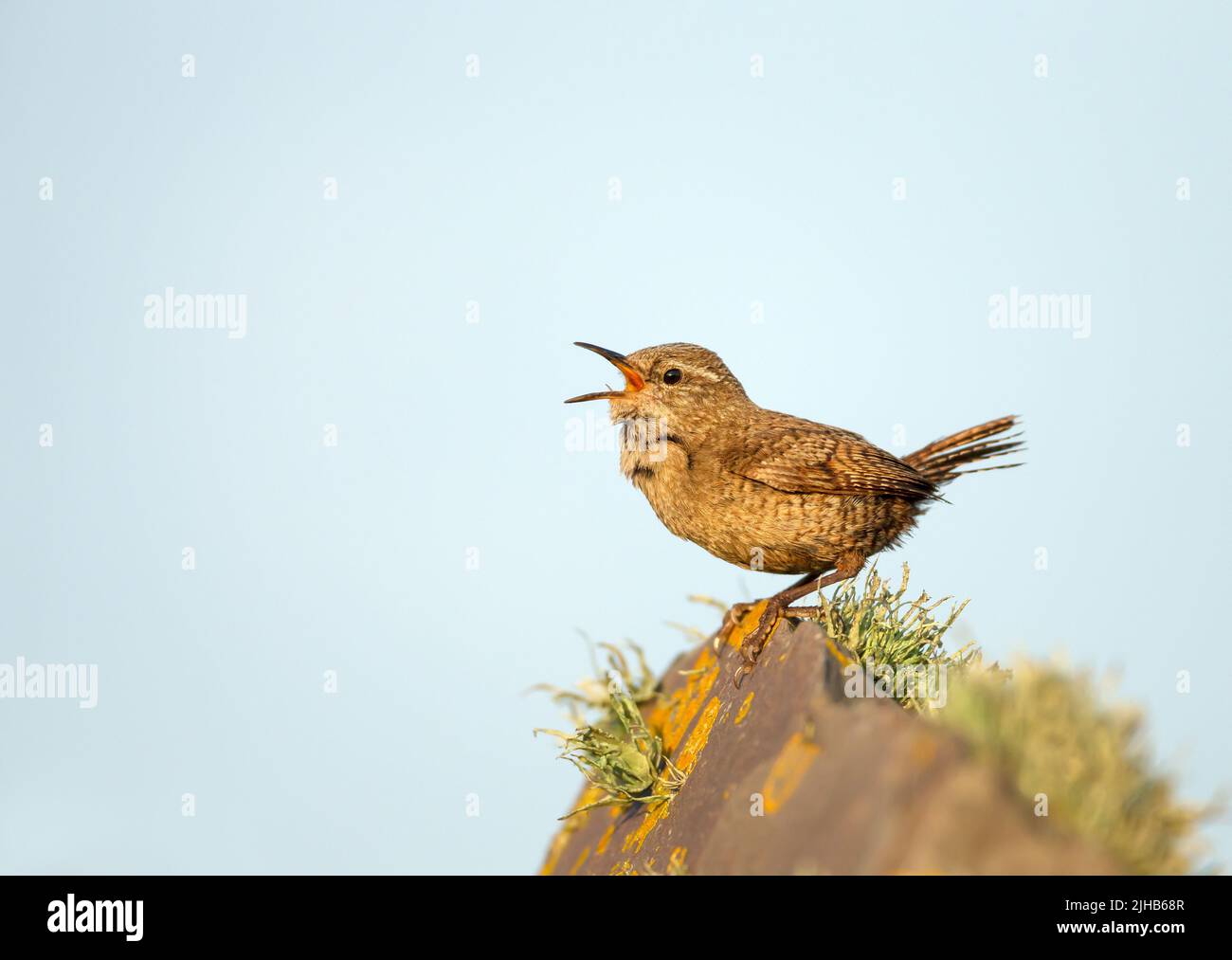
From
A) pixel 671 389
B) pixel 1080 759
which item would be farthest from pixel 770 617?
pixel 1080 759

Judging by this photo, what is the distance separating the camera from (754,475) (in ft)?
23.2

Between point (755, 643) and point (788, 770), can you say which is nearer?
point (788, 770)

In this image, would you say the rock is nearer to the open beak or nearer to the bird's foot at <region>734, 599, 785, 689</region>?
the bird's foot at <region>734, 599, 785, 689</region>

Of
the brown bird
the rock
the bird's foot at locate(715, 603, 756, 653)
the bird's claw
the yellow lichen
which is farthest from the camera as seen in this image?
the bird's foot at locate(715, 603, 756, 653)

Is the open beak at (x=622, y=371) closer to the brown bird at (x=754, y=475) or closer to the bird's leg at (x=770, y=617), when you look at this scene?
the brown bird at (x=754, y=475)

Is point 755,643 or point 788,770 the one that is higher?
point 755,643

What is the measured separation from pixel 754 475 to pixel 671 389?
1.04 metres

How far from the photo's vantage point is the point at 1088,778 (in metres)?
3.40

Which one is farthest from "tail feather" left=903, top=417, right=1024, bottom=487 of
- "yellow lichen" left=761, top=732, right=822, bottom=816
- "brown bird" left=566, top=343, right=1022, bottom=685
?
"yellow lichen" left=761, top=732, right=822, bottom=816

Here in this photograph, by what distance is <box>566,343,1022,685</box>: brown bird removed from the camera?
6.98 metres

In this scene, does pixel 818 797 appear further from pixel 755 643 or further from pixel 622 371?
pixel 622 371
